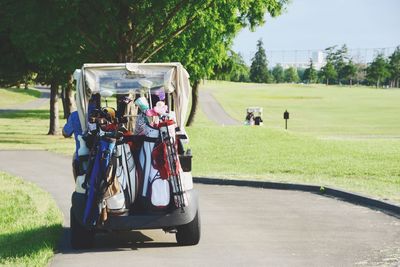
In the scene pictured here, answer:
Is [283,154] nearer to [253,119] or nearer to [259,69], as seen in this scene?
[253,119]

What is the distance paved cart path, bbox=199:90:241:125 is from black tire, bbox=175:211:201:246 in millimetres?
55557

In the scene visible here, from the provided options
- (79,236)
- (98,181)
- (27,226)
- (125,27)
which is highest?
(125,27)

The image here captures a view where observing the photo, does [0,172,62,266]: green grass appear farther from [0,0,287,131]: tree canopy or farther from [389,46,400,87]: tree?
[389,46,400,87]: tree

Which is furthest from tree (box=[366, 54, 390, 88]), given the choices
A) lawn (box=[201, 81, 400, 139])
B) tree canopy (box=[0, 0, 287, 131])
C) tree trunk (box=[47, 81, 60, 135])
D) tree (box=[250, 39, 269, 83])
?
tree canopy (box=[0, 0, 287, 131])

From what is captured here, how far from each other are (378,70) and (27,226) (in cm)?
17735

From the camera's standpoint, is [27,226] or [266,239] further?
[27,226]

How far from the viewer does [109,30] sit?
1217 inches

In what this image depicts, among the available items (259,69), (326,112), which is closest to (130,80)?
(326,112)

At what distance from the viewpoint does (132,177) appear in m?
9.09

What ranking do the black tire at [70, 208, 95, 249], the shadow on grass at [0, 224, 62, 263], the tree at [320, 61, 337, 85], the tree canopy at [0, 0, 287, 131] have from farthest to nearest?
the tree at [320, 61, 337, 85] → the tree canopy at [0, 0, 287, 131] → the black tire at [70, 208, 95, 249] → the shadow on grass at [0, 224, 62, 263]

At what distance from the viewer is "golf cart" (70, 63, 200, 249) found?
888cm

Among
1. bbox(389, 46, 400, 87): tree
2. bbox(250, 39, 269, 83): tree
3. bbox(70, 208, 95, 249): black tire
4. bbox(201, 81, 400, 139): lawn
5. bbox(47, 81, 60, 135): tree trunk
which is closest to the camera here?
bbox(70, 208, 95, 249): black tire

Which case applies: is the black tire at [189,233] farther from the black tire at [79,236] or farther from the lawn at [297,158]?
the lawn at [297,158]

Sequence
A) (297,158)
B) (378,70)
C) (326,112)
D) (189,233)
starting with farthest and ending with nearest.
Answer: (378,70) → (326,112) → (297,158) → (189,233)
